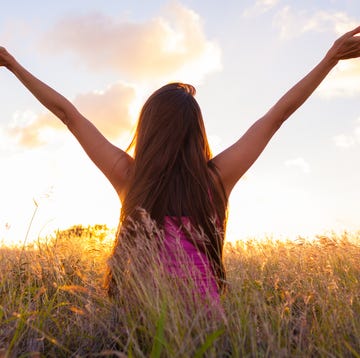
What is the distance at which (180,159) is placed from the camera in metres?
3.38

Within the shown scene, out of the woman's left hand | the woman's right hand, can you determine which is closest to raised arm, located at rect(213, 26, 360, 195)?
the woman's left hand

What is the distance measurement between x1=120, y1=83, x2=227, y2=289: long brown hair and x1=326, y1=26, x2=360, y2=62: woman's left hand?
43.4 inches

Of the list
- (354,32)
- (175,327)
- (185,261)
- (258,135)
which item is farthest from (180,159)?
(354,32)

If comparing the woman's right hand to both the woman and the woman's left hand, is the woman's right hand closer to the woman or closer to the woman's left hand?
the woman

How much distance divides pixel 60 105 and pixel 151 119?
66 centimetres

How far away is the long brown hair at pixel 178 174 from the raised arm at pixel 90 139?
0.14 m

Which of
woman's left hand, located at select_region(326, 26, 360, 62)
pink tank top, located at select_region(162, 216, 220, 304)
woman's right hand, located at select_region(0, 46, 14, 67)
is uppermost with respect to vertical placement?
woman's right hand, located at select_region(0, 46, 14, 67)

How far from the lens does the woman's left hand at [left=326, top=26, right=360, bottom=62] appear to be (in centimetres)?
363

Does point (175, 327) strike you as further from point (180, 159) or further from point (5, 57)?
point (5, 57)

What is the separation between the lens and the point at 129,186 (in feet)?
11.0

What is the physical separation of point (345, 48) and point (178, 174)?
1.58 metres

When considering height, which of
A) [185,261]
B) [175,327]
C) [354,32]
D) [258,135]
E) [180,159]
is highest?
[354,32]

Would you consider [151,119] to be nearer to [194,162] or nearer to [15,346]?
[194,162]

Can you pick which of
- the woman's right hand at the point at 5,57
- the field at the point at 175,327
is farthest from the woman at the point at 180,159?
the field at the point at 175,327
